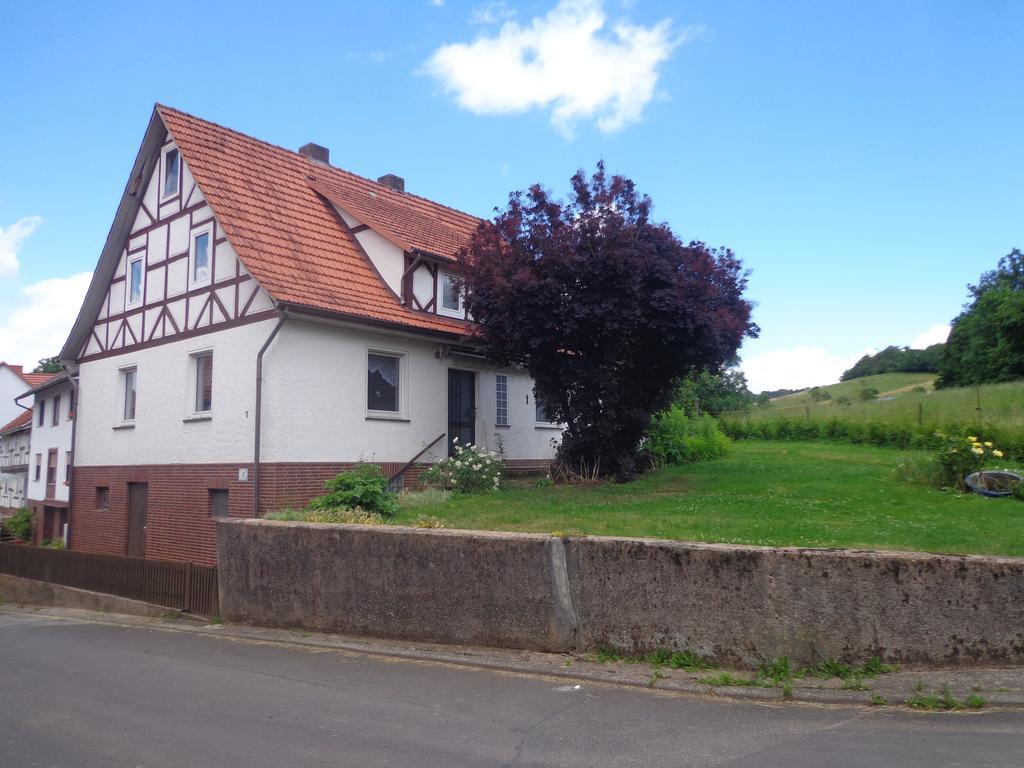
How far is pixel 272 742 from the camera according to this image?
625 centimetres

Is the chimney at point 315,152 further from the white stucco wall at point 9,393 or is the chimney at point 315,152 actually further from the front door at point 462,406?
the white stucco wall at point 9,393

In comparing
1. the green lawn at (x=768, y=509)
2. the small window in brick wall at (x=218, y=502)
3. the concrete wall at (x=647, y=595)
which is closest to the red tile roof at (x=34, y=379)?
the small window in brick wall at (x=218, y=502)

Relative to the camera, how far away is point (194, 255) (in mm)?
18859

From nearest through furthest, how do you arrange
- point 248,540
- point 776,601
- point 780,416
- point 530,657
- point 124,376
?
1. point 776,601
2. point 530,657
3. point 248,540
4. point 124,376
5. point 780,416

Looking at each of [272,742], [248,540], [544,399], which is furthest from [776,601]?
[544,399]

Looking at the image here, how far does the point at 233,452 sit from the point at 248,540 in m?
5.77

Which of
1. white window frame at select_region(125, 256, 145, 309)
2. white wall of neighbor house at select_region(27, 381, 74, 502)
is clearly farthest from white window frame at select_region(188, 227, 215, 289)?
white wall of neighbor house at select_region(27, 381, 74, 502)

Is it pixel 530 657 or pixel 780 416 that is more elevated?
pixel 780 416

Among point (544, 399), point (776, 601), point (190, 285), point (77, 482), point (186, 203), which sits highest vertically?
point (186, 203)

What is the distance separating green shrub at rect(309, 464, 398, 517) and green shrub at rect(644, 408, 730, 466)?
6204 mm

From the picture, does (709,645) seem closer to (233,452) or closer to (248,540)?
(248,540)

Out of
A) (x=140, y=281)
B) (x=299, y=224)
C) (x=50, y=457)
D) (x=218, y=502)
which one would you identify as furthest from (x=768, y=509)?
(x=50, y=457)

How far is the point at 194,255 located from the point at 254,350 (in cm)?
371

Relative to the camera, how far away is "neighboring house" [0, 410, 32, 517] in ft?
119
